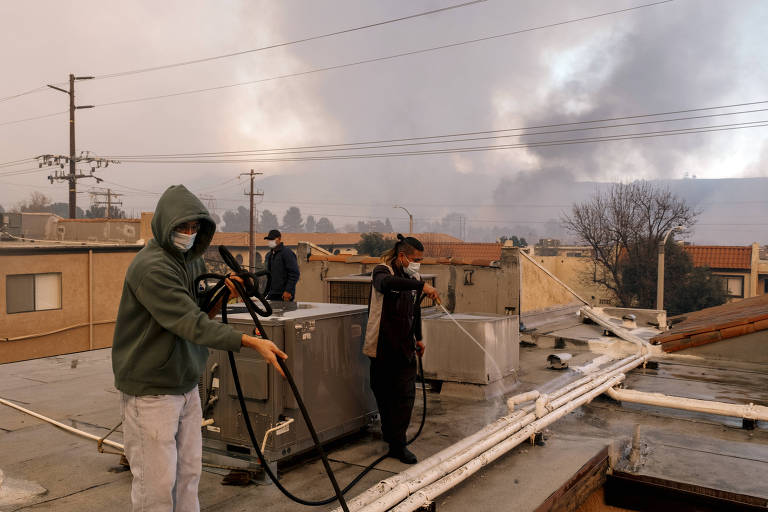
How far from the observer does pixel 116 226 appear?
33594 mm

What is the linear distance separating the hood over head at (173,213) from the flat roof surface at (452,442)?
203cm

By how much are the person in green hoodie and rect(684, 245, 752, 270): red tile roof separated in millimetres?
49185

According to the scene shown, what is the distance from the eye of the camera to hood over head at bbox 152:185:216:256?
119 inches

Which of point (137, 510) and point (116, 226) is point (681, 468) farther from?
point (116, 226)

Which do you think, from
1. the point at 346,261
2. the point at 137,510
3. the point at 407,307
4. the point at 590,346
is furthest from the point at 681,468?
the point at 346,261

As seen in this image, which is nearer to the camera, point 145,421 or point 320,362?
point 145,421

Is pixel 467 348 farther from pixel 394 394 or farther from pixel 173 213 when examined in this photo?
pixel 173 213

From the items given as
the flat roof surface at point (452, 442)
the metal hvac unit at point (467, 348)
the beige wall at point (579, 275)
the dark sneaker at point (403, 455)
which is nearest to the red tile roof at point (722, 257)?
the beige wall at point (579, 275)

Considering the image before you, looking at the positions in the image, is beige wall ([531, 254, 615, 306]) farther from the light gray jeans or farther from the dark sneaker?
the light gray jeans

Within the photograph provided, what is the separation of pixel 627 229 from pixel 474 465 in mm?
50970

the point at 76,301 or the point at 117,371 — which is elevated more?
the point at 117,371

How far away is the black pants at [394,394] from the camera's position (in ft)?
15.9

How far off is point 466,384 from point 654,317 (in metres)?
11.0

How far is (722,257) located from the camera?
155ft
